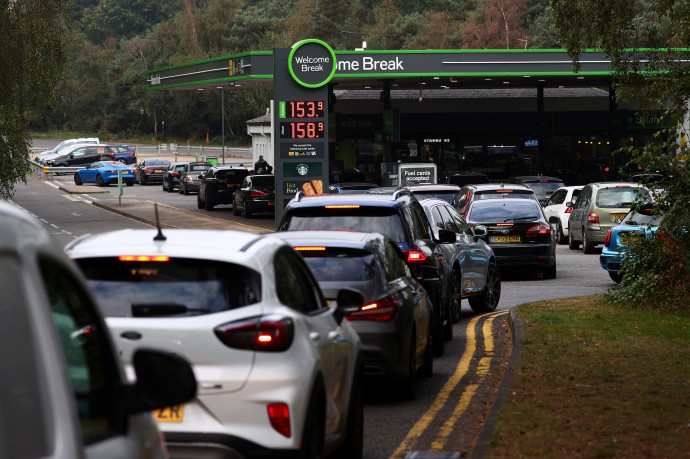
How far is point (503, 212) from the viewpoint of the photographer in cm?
2248

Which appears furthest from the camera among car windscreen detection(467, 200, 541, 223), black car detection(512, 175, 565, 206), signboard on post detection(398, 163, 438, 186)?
signboard on post detection(398, 163, 438, 186)

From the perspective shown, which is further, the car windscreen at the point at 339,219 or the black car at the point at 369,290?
the car windscreen at the point at 339,219

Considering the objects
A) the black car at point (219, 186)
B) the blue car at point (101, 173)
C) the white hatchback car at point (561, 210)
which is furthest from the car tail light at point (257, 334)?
the blue car at point (101, 173)

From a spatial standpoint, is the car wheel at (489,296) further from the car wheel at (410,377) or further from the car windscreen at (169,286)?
the car windscreen at (169,286)

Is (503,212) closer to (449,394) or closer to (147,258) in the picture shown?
(449,394)

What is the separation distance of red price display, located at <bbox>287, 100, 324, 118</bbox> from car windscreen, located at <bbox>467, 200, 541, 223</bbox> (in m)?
12.6

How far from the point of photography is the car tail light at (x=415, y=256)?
42.0 feet

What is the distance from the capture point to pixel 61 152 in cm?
8350

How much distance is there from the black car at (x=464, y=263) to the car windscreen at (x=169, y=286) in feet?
30.5

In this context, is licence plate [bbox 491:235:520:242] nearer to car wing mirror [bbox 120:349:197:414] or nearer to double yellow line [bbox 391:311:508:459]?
double yellow line [bbox 391:311:508:459]

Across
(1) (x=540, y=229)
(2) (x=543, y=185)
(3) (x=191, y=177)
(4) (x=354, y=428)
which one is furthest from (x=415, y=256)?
(3) (x=191, y=177)

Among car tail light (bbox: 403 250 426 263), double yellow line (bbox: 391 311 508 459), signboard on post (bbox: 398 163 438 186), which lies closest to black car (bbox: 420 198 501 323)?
double yellow line (bbox: 391 311 508 459)

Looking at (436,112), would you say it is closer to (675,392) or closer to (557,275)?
(557,275)

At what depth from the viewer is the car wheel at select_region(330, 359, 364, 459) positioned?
7211mm
